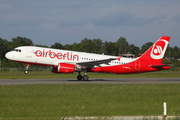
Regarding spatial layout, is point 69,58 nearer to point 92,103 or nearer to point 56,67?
point 56,67

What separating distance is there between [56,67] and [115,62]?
28.3ft

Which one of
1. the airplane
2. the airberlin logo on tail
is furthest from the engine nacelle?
the airberlin logo on tail

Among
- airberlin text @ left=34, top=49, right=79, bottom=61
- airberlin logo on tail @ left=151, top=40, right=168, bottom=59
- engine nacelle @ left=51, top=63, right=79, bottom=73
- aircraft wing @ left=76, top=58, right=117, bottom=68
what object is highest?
airberlin logo on tail @ left=151, top=40, right=168, bottom=59

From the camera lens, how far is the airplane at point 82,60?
98.1 ft

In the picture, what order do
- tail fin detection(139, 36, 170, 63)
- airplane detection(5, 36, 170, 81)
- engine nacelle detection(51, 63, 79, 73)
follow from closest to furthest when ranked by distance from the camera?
engine nacelle detection(51, 63, 79, 73) < airplane detection(5, 36, 170, 81) < tail fin detection(139, 36, 170, 63)

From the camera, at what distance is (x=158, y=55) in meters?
33.8

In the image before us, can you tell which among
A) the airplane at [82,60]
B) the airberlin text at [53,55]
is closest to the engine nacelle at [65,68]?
the airplane at [82,60]

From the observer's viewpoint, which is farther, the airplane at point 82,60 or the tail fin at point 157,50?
the tail fin at point 157,50

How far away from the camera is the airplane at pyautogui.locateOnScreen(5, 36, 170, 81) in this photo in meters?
29.9

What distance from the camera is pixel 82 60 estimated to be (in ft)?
103

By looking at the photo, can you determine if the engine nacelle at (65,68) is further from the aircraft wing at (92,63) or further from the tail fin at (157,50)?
the tail fin at (157,50)

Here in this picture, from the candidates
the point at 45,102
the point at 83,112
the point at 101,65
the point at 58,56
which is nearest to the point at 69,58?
the point at 58,56

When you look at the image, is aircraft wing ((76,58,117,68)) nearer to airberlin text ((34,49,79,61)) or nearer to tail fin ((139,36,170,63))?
airberlin text ((34,49,79,61))

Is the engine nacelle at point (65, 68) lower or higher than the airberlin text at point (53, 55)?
lower
